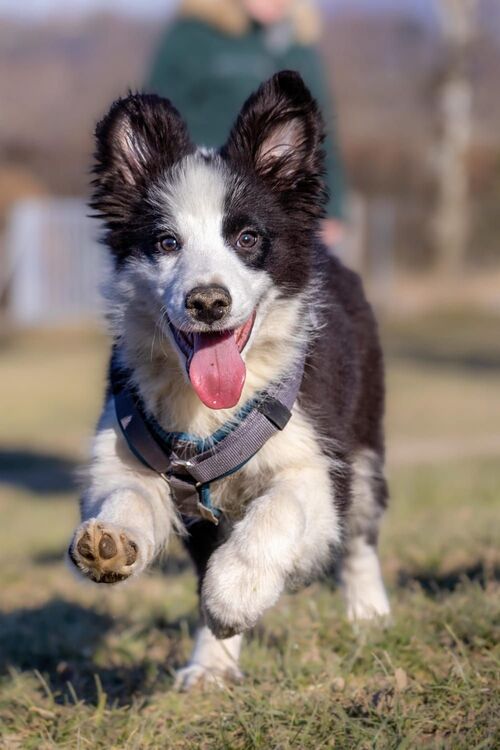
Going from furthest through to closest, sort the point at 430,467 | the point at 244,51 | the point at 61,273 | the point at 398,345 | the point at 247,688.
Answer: the point at 61,273
the point at 398,345
the point at 430,467
the point at 244,51
the point at 247,688

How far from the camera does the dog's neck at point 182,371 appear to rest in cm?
397

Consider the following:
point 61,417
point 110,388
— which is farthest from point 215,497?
point 61,417

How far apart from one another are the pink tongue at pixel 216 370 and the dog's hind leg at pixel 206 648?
587 mm

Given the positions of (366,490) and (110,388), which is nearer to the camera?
(110,388)

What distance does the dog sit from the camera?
370cm

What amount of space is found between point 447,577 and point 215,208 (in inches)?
91.1

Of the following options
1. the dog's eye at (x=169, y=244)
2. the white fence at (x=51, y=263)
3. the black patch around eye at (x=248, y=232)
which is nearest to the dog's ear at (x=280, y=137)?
the black patch around eye at (x=248, y=232)

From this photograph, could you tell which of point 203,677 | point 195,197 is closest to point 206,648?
point 203,677

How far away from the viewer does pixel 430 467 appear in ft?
34.9

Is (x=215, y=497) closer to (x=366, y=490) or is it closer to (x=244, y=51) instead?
(x=366, y=490)

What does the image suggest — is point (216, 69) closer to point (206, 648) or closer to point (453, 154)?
point (206, 648)

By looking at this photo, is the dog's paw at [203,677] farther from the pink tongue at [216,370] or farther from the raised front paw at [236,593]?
the pink tongue at [216,370]

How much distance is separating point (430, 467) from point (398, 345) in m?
9.79

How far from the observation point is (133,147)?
4.09m
